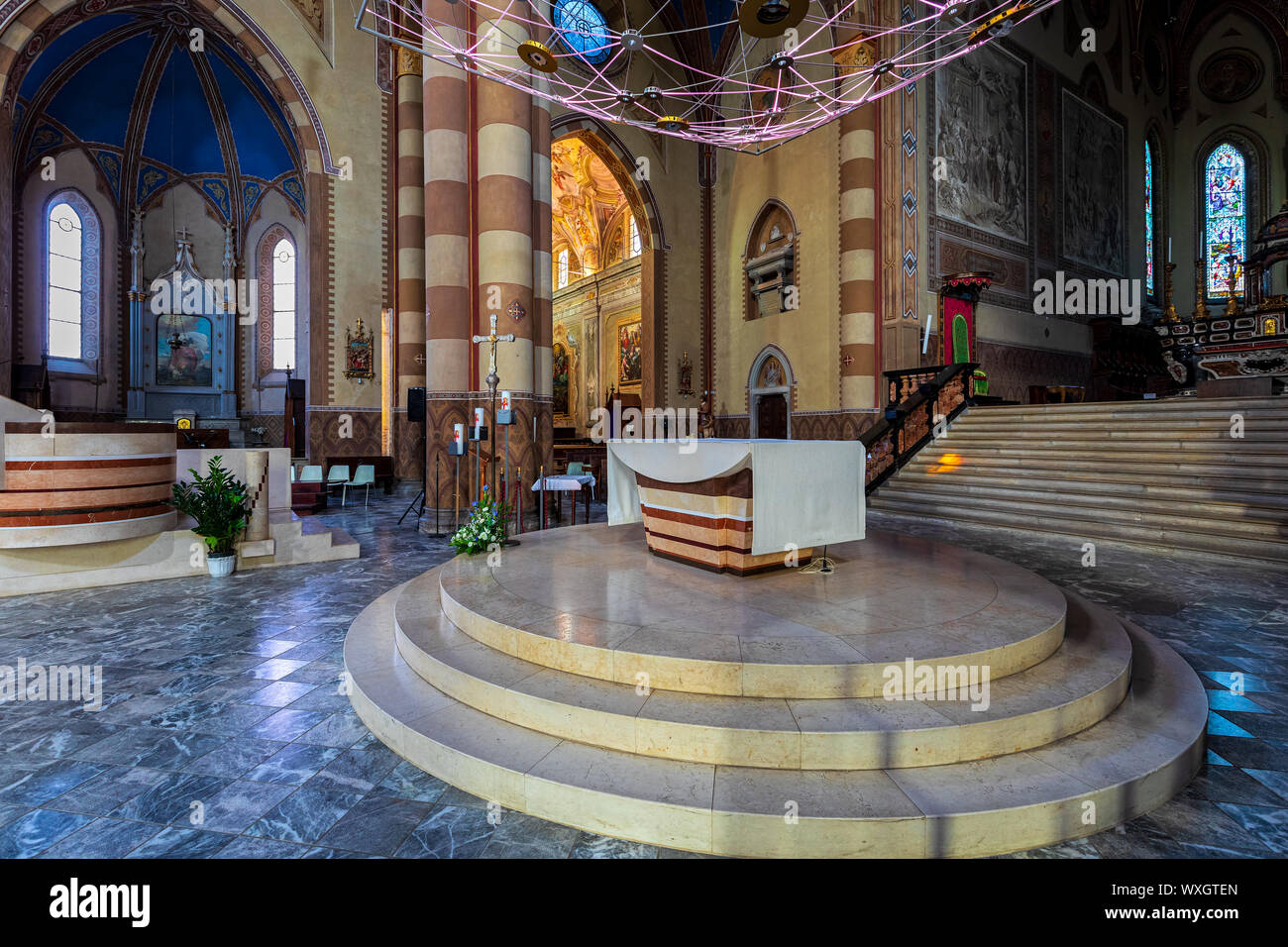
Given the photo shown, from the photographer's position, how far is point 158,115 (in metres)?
17.8

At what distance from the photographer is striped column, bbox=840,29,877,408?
13570 millimetres

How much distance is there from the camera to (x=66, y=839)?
7.16 feet

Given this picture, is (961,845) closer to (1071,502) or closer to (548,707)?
(548,707)

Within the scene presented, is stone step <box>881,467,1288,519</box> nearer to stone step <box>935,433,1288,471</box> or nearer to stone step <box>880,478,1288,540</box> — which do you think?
stone step <box>880,478,1288,540</box>

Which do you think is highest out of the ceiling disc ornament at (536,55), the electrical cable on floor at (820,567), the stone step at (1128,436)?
the ceiling disc ornament at (536,55)

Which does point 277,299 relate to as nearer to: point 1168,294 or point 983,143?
point 983,143

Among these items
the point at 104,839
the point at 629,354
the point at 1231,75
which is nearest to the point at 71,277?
the point at 629,354

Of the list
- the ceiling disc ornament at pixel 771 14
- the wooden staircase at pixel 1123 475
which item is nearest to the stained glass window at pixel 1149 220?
the wooden staircase at pixel 1123 475

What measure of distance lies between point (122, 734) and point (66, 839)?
2.96 feet

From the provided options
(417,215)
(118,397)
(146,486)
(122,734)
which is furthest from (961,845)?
(118,397)

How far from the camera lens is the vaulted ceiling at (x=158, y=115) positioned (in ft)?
51.1

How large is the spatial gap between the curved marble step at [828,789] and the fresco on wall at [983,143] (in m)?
14.2

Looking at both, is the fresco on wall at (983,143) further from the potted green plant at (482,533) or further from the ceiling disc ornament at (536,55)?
the potted green plant at (482,533)

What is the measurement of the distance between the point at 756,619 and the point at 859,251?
12.4m
